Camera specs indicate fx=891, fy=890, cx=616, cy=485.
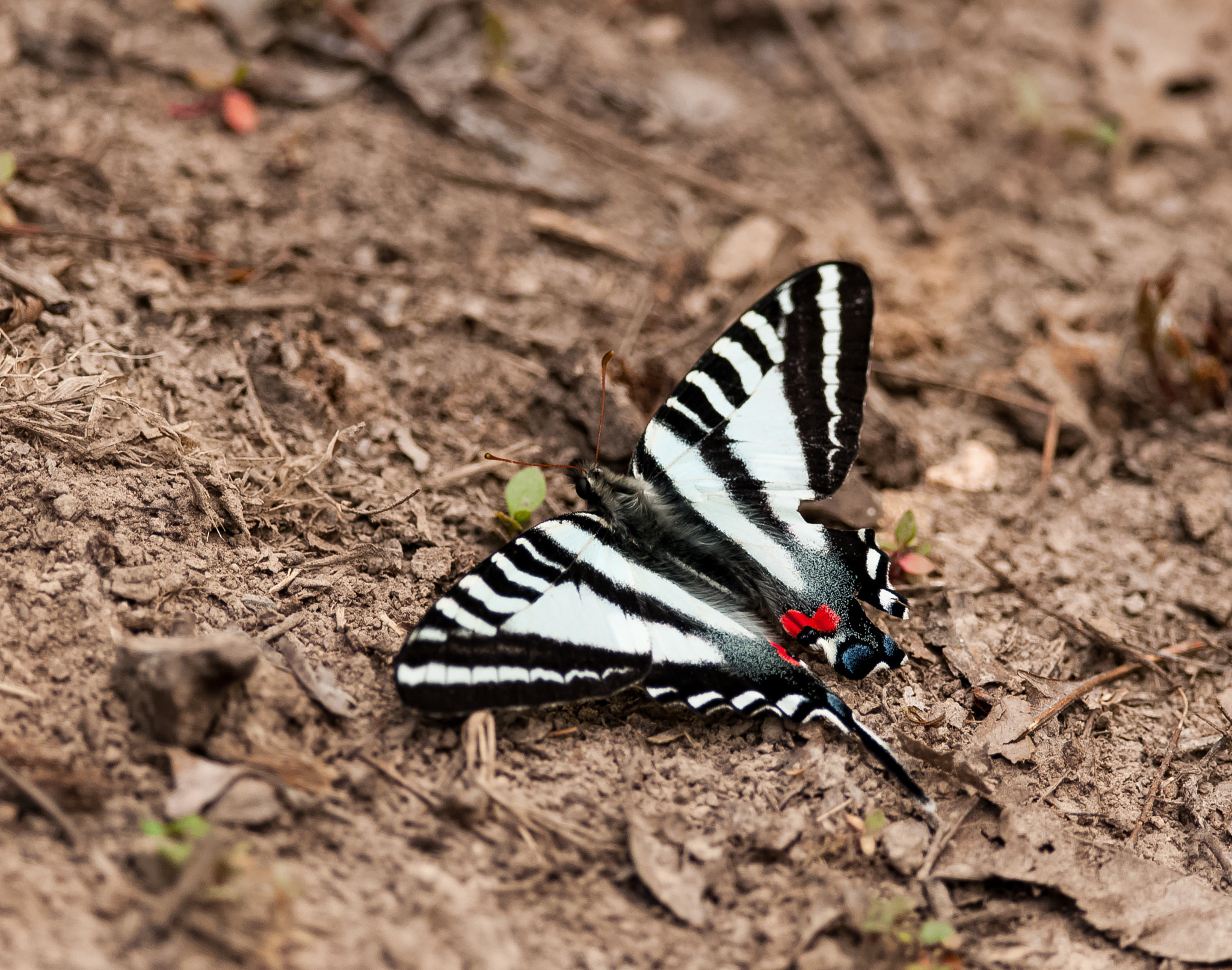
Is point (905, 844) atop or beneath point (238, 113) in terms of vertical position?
beneath

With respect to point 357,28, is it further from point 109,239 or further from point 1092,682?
point 1092,682

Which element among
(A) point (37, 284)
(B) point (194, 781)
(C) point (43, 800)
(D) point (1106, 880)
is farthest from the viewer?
(A) point (37, 284)

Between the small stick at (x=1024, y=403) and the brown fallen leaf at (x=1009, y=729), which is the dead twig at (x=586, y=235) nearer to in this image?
the small stick at (x=1024, y=403)

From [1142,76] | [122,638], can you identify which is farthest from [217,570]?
[1142,76]

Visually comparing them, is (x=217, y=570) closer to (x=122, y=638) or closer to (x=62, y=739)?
(x=122, y=638)

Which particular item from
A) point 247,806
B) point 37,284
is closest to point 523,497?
point 247,806

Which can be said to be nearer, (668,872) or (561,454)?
(668,872)
